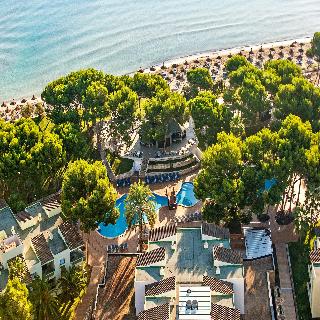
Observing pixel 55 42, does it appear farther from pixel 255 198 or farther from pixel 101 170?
pixel 255 198

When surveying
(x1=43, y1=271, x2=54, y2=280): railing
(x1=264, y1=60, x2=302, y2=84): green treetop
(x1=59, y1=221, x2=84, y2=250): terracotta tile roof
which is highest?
(x1=264, y1=60, x2=302, y2=84): green treetop

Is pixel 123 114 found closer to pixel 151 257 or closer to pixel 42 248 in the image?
pixel 42 248

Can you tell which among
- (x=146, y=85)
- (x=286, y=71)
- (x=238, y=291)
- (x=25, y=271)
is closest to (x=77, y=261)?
(x=25, y=271)

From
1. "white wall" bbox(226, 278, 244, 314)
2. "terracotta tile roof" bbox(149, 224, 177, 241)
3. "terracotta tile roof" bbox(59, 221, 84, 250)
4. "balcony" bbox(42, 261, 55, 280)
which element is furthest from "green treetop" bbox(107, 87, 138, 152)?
"white wall" bbox(226, 278, 244, 314)

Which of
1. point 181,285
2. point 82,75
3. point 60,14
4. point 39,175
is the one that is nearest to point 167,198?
point 39,175

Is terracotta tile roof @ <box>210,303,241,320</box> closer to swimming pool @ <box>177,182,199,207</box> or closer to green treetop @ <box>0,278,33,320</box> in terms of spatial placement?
green treetop @ <box>0,278,33,320</box>

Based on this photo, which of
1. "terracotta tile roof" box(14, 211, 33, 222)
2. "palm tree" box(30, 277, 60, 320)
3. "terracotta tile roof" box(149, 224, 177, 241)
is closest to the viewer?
"palm tree" box(30, 277, 60, 320)

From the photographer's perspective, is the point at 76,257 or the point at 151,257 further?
the point at 76,257

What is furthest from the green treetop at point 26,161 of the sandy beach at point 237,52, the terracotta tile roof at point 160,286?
the sandy beach at point 237,52
